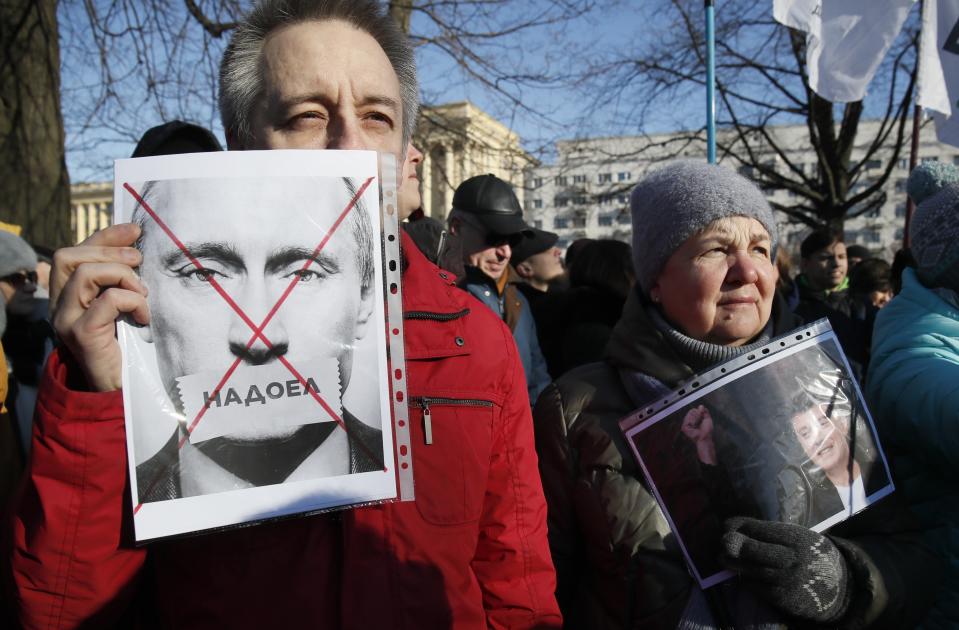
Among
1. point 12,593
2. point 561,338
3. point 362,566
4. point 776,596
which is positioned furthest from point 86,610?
point 561,338

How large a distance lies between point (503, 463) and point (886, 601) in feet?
2.95

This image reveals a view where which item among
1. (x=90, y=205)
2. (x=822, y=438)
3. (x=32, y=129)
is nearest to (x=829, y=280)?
(x=822, y=438)

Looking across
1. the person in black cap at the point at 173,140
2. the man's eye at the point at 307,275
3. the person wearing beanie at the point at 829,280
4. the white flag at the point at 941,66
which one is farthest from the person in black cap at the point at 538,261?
the man's eye at the point at 307,275

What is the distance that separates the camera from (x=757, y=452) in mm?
1454

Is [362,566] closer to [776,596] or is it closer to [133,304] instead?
[133,304]

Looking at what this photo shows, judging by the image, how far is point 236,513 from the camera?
112cm

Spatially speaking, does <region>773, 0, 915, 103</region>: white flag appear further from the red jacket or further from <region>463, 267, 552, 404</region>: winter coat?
the red jacket

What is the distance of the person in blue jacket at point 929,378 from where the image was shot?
68.1 inches

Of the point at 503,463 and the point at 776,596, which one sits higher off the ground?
the point at 503,463

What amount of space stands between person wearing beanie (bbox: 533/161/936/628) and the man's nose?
864mm

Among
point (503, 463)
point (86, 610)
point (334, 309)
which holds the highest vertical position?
point (334, 309)

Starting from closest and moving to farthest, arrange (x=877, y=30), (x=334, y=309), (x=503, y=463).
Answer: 1. (x=334, y=309)
2. (x=503, y=463)
3. (x=877, y=30)

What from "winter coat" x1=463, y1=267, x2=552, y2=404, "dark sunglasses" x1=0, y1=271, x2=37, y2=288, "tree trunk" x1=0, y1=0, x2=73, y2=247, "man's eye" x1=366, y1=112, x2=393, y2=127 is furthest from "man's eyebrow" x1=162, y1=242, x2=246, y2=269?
"tree trunk" x1=0, y1=0, x2=73, y2=247

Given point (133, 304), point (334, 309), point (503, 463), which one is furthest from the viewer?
point (503, 463)
